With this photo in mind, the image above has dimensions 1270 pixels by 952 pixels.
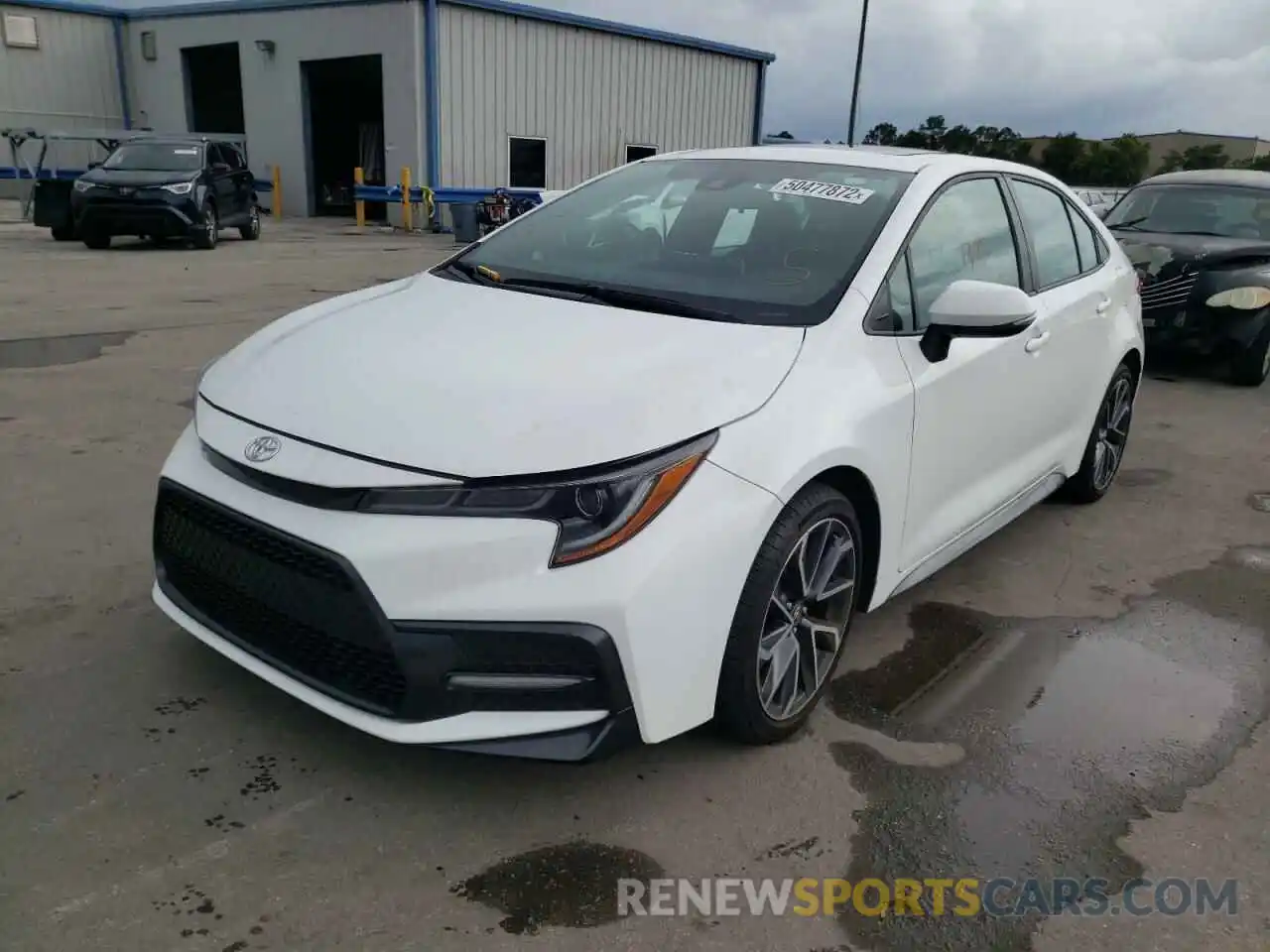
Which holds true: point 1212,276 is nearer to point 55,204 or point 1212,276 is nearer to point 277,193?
point 55,204

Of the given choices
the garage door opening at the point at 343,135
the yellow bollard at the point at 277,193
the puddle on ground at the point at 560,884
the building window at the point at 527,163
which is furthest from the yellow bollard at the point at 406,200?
the puddle on ground at the point at 560,884

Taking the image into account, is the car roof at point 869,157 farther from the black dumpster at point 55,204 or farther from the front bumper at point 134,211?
the black dumpster at point 55,204

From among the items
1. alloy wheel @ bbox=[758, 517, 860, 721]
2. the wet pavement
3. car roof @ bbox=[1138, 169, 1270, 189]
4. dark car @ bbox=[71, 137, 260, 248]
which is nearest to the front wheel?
dark car @ bbox=[71, 137, 260, 248]

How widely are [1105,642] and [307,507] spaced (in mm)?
2751

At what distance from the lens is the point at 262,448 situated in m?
2.43

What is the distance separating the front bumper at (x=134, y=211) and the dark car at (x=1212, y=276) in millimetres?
11902

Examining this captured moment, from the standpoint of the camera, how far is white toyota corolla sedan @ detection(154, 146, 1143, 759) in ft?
7.30

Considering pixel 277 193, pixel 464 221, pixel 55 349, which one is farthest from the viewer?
pixel 277 193

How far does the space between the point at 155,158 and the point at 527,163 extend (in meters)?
10.7

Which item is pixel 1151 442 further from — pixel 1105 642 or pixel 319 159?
pixel 319 159

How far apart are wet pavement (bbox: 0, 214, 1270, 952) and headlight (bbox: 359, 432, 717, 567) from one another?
0.74m

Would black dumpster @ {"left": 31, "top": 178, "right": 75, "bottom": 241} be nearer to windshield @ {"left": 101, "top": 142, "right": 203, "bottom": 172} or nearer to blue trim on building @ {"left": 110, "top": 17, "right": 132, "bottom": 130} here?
windshield @ {"left": 101, "top": 142, "right": 203, "bottom": 172}

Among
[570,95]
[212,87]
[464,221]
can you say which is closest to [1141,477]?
[464,221]

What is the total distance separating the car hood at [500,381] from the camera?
229cm
